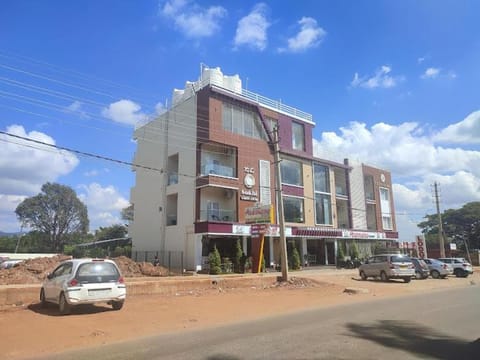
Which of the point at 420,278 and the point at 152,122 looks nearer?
the point at 420,278

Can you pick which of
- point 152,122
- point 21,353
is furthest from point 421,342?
point 152,122

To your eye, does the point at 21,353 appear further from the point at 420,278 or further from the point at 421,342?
the point at 420,278

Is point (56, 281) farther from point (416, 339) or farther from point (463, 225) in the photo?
→ point (463, 225)

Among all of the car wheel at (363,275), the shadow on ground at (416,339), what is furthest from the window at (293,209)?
the shadow on ground at (416,339)

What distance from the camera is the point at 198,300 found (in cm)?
1611

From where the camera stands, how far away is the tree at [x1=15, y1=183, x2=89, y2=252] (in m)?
79.4

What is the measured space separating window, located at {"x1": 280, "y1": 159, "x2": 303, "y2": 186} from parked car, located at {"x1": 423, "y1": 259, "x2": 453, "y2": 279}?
14624mm

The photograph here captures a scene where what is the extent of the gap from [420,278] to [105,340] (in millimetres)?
26682

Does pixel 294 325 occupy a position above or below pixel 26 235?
below

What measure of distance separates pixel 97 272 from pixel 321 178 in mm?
35633

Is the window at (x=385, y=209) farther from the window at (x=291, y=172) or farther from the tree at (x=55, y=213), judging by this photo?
the tree at (x=55, y=213)

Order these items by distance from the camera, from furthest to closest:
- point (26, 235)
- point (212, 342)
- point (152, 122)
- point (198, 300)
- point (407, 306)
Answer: point (26, 235), point (152, 122), point (198, 300), point (407, 306), point (212, 342)

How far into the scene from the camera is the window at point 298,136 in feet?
141

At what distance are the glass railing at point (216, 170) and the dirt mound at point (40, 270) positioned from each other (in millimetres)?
8834
